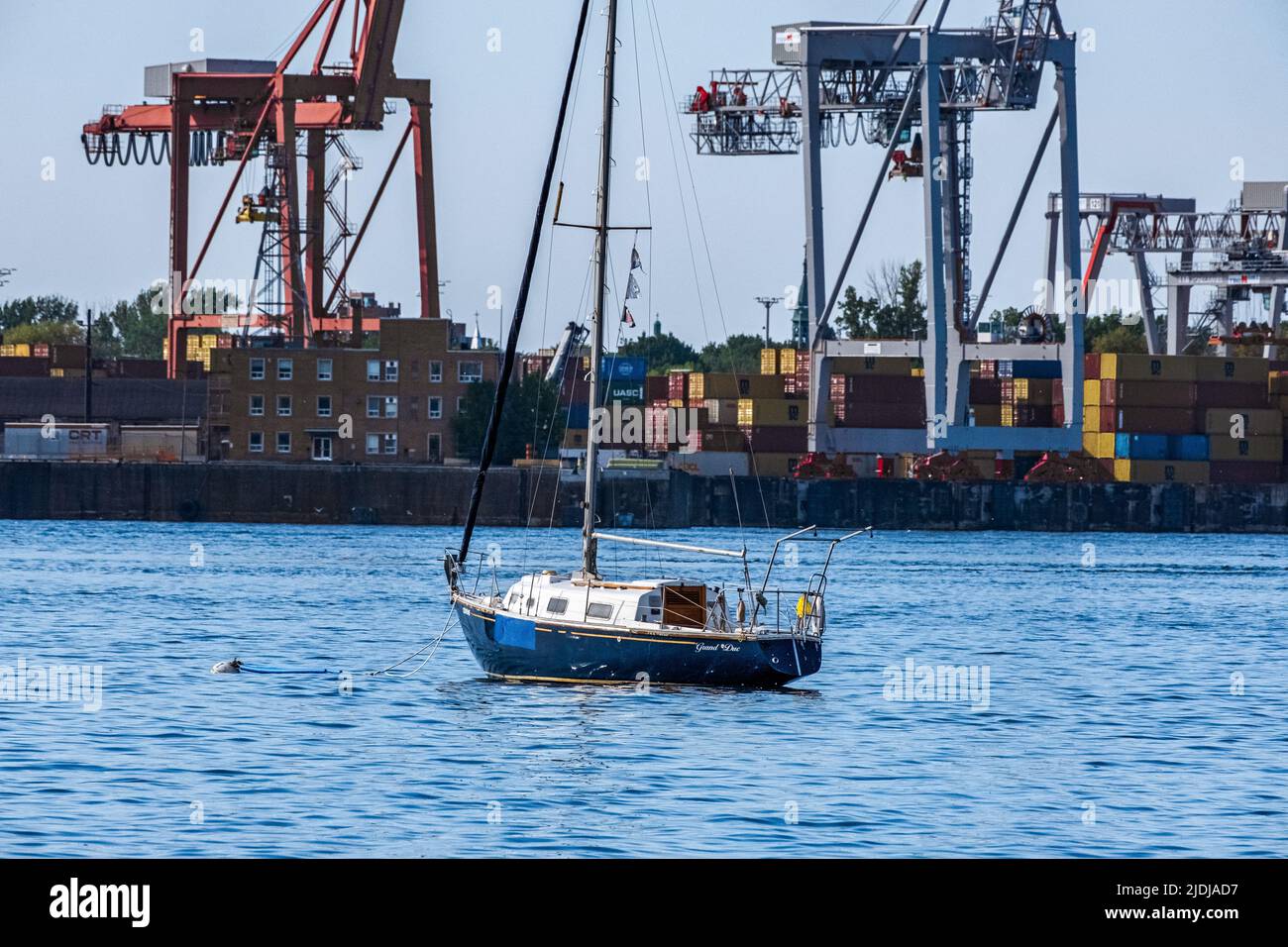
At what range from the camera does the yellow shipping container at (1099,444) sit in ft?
417

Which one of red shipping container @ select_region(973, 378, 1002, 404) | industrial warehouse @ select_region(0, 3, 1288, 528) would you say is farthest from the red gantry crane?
red shipping container @ select_region(973, 378, 1002, 404)

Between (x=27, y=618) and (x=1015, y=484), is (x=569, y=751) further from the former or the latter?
(x=1015, y=484)

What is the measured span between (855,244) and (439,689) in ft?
239

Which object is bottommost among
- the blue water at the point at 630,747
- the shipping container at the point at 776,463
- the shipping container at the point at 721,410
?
the blue water at the point at 630,747

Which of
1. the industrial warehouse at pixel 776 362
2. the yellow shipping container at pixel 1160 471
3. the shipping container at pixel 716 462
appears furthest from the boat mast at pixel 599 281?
the yellow shipping container at pixel 1160 471

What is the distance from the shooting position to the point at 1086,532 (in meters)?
123

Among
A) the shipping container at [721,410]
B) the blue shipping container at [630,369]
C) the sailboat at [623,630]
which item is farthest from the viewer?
the blue shipping container at [630,369]

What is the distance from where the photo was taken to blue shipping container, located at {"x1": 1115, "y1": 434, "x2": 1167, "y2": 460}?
127 m

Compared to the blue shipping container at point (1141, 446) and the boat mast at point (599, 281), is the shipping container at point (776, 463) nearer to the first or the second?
the blue shipping container at point (1141, 446)

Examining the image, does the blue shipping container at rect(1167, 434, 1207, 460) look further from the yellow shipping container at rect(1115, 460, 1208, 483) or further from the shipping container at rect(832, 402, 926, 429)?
the shipping container at rect(832, 402, 926, 429)

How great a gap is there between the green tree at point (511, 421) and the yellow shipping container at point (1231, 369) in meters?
41.8

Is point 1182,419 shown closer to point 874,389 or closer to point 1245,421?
point 1245,421

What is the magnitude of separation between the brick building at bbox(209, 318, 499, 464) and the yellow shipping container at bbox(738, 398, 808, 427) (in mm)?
18713
